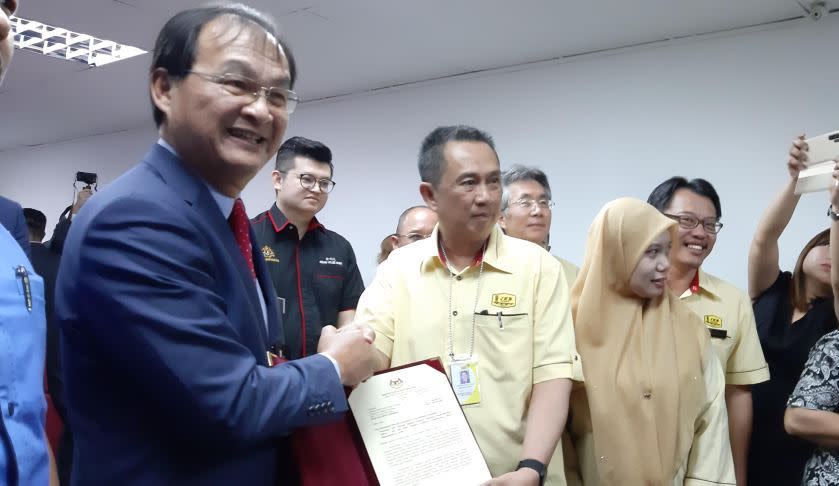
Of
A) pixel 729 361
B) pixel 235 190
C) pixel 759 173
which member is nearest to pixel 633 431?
pixel 729 361

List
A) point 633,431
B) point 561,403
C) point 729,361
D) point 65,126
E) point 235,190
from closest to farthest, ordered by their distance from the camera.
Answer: point 235,190
point 561,403
point 633,431
point 729,361
point 65,126

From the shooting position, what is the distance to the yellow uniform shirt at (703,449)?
2006mm

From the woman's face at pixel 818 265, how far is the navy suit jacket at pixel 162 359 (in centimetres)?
227

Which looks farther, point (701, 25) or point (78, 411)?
point (701, 25)

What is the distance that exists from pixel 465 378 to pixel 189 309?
0.97 meters

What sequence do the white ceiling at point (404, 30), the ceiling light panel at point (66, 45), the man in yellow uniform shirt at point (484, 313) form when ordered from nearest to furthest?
the man in yellow uniform shirt at point (484, 313) → the white ceiling at point (404, 30) → the ceiling light panel at point (66, 45)

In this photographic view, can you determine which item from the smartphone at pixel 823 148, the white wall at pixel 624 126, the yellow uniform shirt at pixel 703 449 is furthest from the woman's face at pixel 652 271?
the white wall at pixel 624 126

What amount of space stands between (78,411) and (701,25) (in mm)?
4014

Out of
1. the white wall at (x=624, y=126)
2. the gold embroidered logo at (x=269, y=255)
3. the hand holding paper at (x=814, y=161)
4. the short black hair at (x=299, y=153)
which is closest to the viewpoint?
the hand holding paper at (x=814, y=161)

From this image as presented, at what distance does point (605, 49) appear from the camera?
4395mm

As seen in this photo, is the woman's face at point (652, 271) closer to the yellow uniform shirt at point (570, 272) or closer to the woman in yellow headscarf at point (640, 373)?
the woman in yellow headscarf at point (640, 373)

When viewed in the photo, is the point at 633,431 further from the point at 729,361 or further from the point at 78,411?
the point at 78,411

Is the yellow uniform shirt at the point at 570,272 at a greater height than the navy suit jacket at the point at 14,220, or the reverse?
the navy suit jacket at the point at 14,220

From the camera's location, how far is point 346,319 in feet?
10.5
